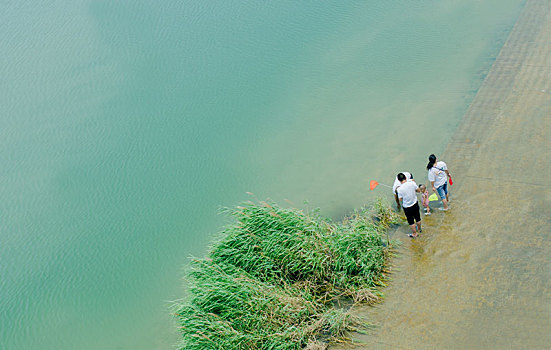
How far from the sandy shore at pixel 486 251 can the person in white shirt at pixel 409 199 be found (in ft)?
1.03

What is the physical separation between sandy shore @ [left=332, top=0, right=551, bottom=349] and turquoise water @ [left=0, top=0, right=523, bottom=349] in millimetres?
1020

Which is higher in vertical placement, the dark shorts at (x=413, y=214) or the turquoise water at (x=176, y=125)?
the turquoise water at (x=176, y=125)

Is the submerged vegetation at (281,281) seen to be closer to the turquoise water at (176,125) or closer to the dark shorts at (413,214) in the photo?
the dark shorts at (413,214)

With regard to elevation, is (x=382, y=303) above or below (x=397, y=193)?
below

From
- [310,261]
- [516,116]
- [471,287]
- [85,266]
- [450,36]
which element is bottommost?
[471,287]

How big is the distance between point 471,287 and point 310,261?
2.10 m

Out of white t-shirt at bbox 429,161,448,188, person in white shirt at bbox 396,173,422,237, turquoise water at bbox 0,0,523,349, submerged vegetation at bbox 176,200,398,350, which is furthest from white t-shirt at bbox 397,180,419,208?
turquoise water at bbox 0,0,523,349

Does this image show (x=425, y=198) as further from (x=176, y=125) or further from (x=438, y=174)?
(x=176, y=125)

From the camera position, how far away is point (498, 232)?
295 inches

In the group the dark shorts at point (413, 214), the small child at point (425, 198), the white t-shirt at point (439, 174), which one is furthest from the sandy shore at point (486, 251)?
the white t-shirt at point (439, 174)

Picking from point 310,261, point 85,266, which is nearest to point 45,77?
point 85,266

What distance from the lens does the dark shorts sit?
24.7 feet

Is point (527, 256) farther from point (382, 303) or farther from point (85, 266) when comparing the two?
point (85, 266)

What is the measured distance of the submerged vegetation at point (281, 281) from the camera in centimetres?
647
